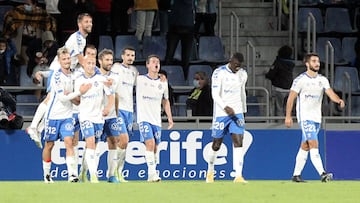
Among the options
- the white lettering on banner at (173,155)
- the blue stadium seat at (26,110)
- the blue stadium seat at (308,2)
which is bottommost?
the white lettering on banner at (173,155)

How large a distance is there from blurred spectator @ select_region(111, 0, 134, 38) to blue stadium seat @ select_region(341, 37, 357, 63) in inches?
197

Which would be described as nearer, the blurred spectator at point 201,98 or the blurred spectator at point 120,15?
the blurred spectator at point 201,98

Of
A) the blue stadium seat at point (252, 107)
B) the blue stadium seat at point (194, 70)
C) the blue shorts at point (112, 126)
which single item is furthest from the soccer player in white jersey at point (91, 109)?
the blue stadium seat at point (194, 70)

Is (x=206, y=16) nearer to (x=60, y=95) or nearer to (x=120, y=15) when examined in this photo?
(x=120, y=15)

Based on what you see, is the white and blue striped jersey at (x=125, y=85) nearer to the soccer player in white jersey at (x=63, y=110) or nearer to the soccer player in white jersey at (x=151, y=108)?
the soccer player in white jersey at (x=151, y=108)

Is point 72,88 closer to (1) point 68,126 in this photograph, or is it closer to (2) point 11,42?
(1) point 68,126

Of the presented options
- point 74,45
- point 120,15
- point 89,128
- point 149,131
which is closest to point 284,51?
point 120,15

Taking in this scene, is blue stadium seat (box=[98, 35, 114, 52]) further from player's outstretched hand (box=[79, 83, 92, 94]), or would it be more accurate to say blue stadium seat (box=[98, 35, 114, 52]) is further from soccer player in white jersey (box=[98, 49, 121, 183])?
player's outstretched hand (box=[79, 83, 92, 94])

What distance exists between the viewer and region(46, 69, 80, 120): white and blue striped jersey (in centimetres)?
2058

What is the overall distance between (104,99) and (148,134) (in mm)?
1471

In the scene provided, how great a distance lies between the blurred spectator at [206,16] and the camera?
28453mm

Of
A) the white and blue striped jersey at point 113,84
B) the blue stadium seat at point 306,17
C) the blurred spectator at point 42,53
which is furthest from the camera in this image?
the blue stadium seat at point 306,17

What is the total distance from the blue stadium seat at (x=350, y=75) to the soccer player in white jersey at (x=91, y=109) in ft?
28.4
